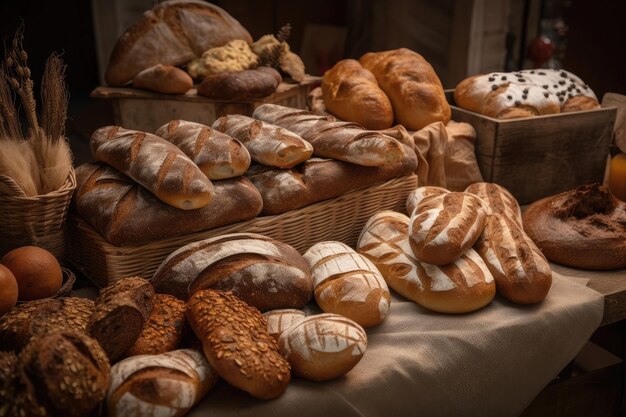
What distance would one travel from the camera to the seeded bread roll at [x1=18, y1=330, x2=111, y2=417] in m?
1.01

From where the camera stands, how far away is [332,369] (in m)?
1.25

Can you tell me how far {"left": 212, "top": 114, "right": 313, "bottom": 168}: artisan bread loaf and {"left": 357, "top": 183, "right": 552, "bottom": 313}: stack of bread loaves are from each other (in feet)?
1.07

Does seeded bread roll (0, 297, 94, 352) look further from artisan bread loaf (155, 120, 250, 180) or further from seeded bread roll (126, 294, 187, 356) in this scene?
artisan bread loaf (155, 120, 250, 180)

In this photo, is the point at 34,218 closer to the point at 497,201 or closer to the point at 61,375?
the point at 61,375

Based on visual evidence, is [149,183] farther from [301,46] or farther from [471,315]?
[301,46]

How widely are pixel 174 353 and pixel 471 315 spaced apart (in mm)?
760

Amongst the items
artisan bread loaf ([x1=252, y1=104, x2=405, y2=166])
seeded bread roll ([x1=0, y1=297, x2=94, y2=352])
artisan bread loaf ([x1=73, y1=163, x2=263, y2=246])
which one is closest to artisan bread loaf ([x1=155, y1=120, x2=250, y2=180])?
artisan bread loaf ([x1=73, y1=163, x2=263, y2=246])

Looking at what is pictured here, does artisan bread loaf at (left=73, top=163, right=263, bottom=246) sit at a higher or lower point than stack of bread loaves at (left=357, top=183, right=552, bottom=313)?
higher

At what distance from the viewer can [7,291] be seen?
1328 mm

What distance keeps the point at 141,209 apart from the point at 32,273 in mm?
302

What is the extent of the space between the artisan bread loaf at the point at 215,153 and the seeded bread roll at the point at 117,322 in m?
0.50

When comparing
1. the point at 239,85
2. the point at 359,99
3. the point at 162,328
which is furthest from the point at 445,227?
the point at 239,85

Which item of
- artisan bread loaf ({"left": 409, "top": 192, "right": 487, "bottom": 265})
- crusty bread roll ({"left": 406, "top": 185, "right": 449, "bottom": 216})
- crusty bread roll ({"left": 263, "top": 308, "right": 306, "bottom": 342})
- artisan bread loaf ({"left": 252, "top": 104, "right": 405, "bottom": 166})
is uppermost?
artisan bread loaf ({"left": 252, "top": 104, "right": 405, "bottom": 166})

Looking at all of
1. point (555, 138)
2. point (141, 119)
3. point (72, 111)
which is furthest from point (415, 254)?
point (72, 111)
